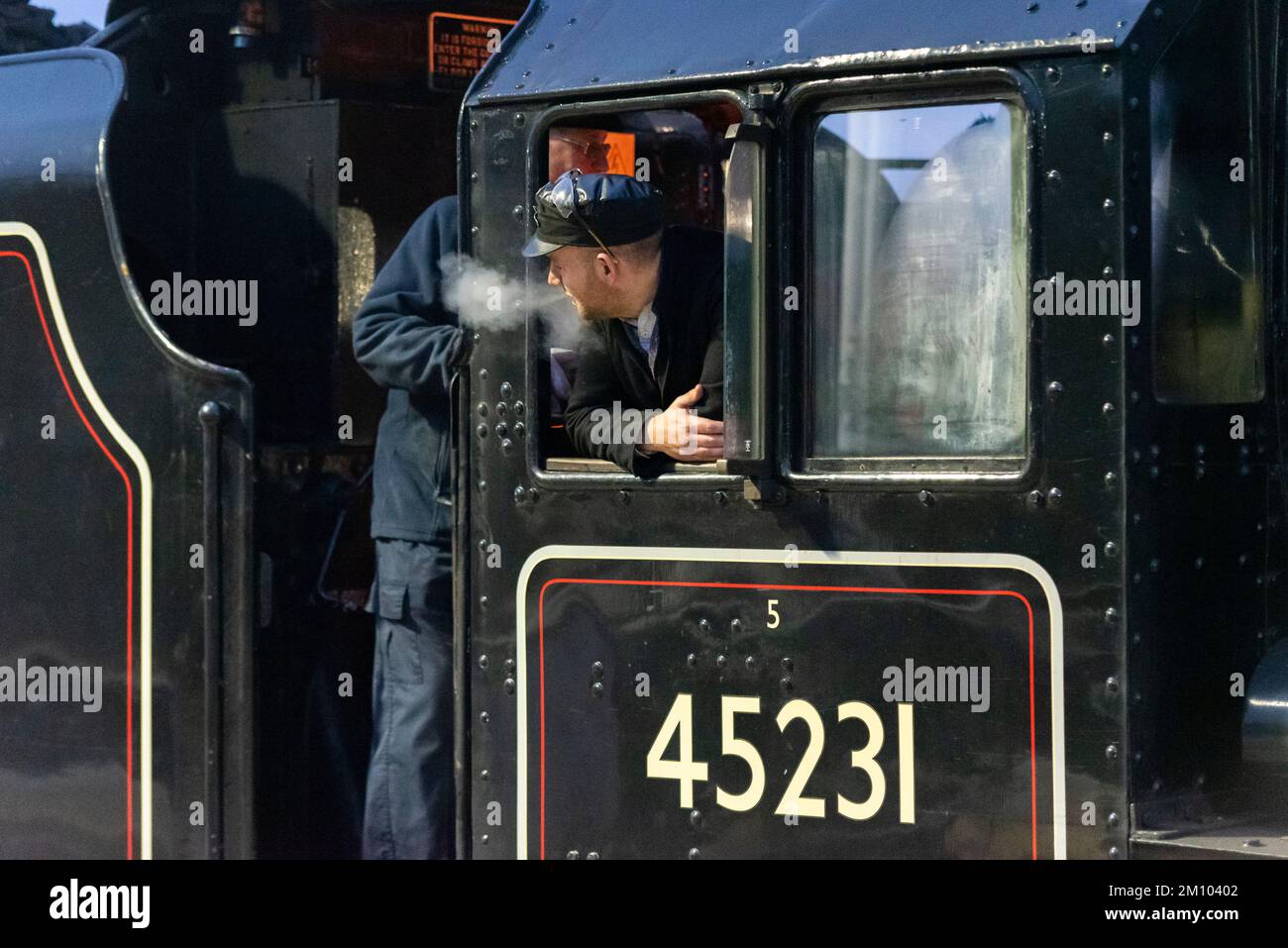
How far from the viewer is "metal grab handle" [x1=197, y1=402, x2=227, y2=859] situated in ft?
12.7

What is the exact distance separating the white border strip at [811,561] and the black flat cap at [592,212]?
586 mm

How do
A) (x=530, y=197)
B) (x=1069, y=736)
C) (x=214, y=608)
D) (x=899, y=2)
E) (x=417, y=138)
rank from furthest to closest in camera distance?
(x=417, y=138) < (x=214, y=608) < (x=530, y=197) < (x=899, y=2) < (x=1069, y=736)

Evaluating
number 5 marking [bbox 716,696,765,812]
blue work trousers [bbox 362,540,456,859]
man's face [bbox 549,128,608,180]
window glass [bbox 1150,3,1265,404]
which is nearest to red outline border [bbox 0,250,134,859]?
blue work trousers [bbox 362,540,456,859]

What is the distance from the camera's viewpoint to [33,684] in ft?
13.6

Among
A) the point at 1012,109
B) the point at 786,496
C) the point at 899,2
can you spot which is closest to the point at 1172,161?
the point at 1012,109

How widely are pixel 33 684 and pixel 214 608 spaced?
563mm

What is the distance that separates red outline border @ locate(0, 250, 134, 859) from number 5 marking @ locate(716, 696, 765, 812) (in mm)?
1482

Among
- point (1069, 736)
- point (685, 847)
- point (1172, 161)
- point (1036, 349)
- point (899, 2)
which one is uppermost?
point (899, 2)

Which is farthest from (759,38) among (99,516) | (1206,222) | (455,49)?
(99,516)

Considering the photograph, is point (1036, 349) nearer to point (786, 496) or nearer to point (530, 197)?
point (786, 496)

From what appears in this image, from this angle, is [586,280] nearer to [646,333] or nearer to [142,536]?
[646,333]

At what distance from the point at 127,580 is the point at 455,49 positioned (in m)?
1.70

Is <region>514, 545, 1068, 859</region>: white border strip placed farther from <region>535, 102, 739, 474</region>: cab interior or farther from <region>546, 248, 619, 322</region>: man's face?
<region>546, 248, 619, 322</region>: man's face

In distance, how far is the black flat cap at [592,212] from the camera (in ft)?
11.0
